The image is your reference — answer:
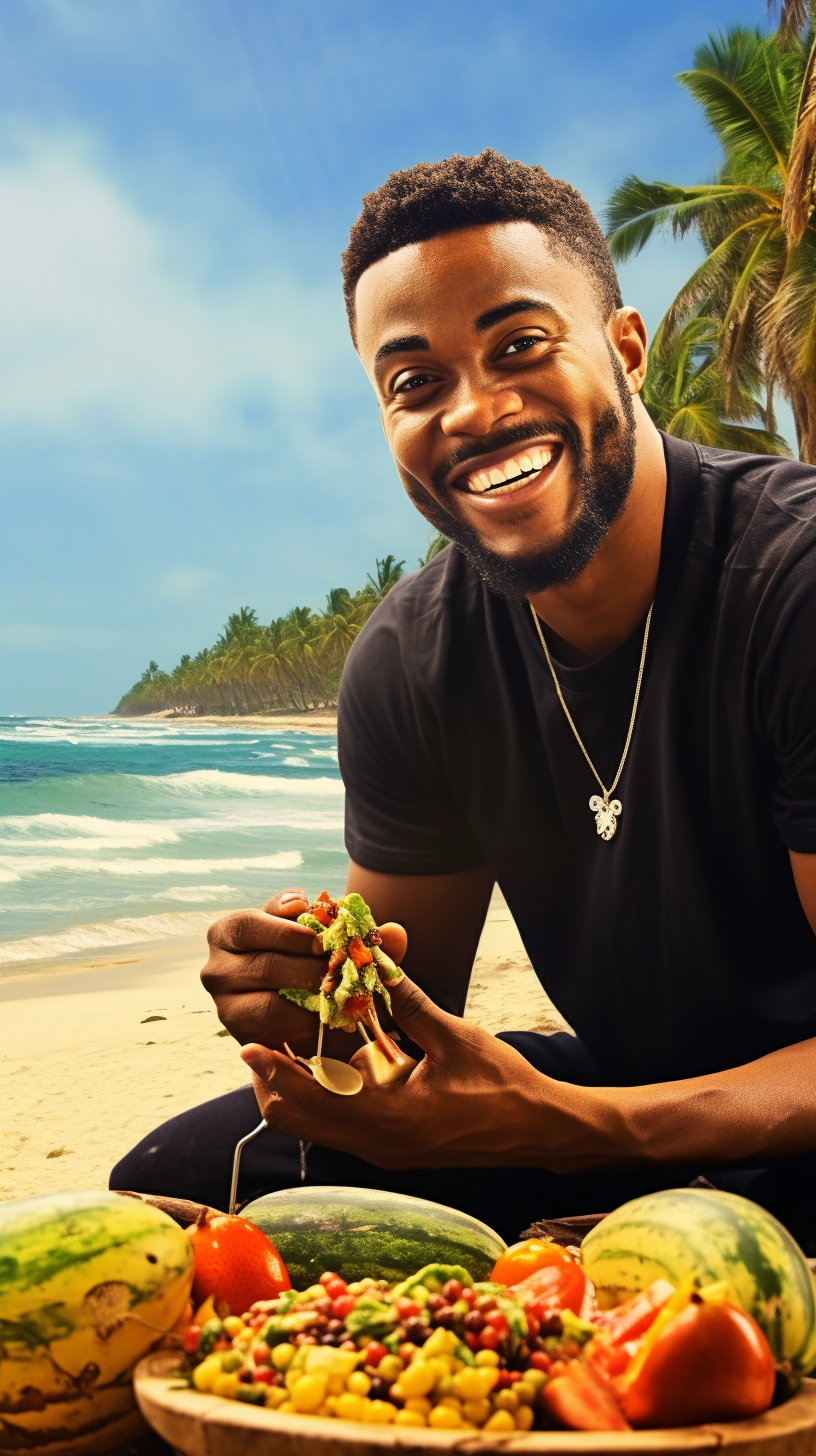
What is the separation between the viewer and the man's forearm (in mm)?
2322

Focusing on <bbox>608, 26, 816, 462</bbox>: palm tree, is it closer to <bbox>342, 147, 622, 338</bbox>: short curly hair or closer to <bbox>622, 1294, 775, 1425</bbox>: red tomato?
<bbox>342, 147, 622, 338</bbox>: short curly hair

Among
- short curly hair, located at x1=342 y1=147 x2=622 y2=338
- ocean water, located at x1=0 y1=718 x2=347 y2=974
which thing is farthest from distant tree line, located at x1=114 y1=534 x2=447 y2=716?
short curly hair, located at x1=342 y1=147 x2=622 y2=338

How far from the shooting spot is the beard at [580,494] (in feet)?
9.42

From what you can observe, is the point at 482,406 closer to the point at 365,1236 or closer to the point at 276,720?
the point at 365,1236

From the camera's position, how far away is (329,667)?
96312mm

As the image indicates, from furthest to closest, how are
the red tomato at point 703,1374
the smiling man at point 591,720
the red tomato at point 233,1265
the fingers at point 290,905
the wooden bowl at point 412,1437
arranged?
the smiling man at point 591,720
the fingers at point 290,905
the red tomato at point 233,1265
the red tomato at point 703,1374
the wooden bowl at point 412,1437


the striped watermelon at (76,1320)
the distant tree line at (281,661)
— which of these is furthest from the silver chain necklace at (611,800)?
the distant tree line at (281,661)

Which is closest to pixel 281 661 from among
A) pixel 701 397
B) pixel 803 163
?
pixel 701 397

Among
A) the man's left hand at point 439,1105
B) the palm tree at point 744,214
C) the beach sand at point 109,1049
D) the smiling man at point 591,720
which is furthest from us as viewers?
the palm tree at point 744,214

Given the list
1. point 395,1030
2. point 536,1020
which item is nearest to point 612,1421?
point 395,1030

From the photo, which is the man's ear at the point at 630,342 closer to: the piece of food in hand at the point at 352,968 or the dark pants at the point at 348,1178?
the piece of food in hand at the point at 352,968

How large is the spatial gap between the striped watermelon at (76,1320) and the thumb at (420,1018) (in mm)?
566

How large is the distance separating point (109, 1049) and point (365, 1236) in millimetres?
7103

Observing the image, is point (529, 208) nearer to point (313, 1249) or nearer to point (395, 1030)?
point (395, 1030)
